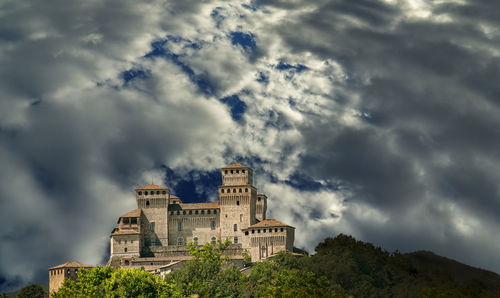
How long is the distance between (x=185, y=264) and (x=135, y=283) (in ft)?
46.0

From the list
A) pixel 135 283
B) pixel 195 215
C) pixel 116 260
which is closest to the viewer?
pixel 135 283

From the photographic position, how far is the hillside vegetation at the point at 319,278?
87438mm

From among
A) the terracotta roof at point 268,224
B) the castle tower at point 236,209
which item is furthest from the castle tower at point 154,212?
the terracotta roof at point 268,224

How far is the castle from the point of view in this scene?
119 metres

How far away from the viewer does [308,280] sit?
325 ft

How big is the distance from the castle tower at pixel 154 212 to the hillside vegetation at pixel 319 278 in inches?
489

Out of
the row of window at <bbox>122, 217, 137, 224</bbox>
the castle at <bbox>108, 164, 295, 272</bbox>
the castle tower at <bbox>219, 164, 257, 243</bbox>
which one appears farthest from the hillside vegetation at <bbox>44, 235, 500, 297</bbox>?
the row of window at <bbox>122, 217, 137, 224</bbox>

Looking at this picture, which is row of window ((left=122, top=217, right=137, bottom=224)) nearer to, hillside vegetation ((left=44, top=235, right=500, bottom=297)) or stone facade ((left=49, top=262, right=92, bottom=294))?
stone facade ((left=49, top=262, right=92, bottom=294))

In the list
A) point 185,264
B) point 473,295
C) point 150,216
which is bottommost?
point 473,295

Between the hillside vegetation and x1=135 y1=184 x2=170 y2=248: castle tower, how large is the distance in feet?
40.8

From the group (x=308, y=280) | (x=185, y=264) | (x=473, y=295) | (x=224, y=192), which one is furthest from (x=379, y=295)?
(x=224, y=192)

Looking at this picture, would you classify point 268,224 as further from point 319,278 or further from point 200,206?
point 319,278

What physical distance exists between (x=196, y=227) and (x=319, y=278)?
3166 cm

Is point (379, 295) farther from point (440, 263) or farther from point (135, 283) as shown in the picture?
point (135, 283)
